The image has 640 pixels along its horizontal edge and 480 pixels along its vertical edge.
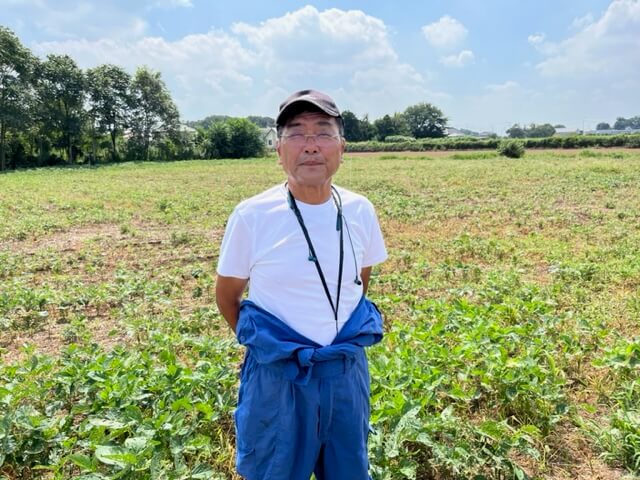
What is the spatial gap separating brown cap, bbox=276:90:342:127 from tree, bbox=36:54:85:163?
4401 cm

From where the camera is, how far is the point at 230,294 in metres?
1.88

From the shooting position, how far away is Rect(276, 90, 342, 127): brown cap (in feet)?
5.28

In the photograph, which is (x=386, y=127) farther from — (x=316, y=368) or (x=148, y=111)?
(x=316, y=368)

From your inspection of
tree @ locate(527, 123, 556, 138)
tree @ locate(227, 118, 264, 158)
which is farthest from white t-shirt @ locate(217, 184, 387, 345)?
tree @ locate(527, 123, 556, 138)

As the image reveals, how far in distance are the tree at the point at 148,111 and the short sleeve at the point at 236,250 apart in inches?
1923

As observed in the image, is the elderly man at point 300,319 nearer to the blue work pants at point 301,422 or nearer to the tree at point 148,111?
the blue work pants at point 301,422

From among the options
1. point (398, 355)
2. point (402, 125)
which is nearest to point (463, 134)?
point (402, 125)

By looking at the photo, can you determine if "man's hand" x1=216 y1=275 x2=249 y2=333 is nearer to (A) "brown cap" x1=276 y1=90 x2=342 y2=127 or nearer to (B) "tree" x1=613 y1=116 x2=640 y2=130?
(A) "brown cap" x1=276 y1=90 x2=342 y2=127

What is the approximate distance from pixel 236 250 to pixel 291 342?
0.42m

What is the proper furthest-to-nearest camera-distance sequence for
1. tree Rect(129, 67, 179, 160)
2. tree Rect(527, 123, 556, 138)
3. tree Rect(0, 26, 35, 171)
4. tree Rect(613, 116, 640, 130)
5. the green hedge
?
tree Rect(613, 116, 640, 130), tree Rect(527, 123, 556, 138), tree Rect(129, 67, 179, 160), the green hedge, tree Rect(0, 26, 35, 171)

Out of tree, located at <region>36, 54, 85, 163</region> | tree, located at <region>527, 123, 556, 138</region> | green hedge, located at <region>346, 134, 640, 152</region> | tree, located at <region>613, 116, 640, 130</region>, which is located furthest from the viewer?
tree, located at <region>613, 116, 640, 130</region>

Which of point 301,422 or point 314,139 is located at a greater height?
point 314,139

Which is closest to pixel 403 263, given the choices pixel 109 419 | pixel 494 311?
pixel 494 311

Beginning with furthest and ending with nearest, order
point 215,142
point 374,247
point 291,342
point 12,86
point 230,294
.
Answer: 1. point 215,142
2. point 12,86
3. point 374,247
4. point 230,294
5. point 291,342
